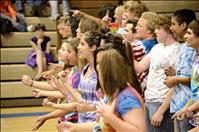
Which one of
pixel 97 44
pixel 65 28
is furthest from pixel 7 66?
pixel 97 44

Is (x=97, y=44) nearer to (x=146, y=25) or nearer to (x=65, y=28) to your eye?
(x=146, y=25)

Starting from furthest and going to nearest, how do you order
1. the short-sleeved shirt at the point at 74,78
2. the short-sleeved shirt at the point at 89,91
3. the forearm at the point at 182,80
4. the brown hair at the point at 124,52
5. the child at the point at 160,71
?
1. the child at the point at 160,71
2. the short-sleeved shirt at the point at 74,78
3. the forearm at the point at 182,80
4. the short-sleeved shirt at the point at 89,91
5. the brown hair at the point at 124,52

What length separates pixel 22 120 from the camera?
8.02m

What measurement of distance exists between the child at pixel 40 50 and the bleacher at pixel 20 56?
0.74 feet

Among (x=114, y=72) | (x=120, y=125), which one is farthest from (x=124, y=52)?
(x=120, y=125)

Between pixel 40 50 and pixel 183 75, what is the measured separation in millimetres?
5757

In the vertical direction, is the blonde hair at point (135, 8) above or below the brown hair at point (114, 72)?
above

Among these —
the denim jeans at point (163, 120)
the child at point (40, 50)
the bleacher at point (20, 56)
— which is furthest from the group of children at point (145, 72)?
the bleacher at point (20, 56)

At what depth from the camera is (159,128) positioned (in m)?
4.37

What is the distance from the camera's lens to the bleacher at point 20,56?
950cm

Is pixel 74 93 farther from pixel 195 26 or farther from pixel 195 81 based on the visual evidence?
pixel 195 26

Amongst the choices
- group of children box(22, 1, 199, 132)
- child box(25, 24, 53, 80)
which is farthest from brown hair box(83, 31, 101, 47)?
child box(25, 24, 53, 80)

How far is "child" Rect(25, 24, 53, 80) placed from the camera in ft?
31.1

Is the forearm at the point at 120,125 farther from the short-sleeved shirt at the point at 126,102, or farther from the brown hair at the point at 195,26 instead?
the brown hair at the point at 195,26
